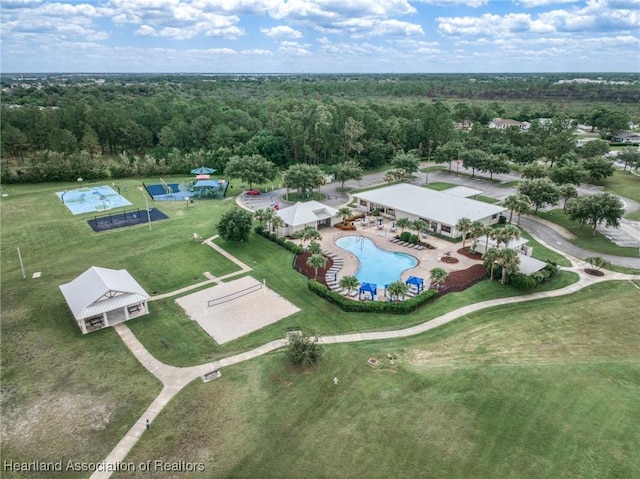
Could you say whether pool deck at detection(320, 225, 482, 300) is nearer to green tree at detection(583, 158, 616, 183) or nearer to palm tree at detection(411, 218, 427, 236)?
palm tree at detection(411, 218, 427, 236)

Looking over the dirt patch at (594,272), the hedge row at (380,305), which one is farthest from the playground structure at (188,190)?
the dirt patch at (594,272)

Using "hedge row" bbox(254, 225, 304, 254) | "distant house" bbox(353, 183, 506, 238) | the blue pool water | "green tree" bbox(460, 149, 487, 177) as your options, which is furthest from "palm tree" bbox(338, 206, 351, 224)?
"green tree" bbox(460, 149, 487, 177)

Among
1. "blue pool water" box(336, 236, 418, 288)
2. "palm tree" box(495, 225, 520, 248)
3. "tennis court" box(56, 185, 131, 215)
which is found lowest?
"tennis court" box(56, 185, 131, 215)

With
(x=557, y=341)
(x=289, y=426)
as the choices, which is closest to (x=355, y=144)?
(x=557, y=341)

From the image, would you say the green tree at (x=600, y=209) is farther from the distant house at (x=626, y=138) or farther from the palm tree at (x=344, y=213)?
the distant house at (x=626, y=138)

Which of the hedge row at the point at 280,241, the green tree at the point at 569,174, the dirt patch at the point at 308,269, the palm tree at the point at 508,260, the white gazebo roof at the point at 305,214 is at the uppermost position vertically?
the green tree at the point at 569,174

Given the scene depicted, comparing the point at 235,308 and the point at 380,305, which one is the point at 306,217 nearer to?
the point at 235,308
